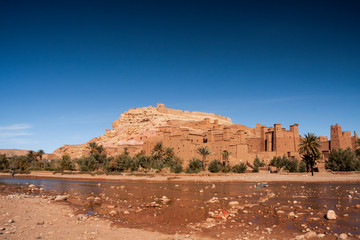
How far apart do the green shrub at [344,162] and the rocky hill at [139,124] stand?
33081 mm

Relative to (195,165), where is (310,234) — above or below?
below

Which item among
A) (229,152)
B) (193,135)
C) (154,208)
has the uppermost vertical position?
(193,135)

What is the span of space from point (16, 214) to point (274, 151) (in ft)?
136

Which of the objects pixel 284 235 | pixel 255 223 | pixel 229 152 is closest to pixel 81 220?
pixel 255 223

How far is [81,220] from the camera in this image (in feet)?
30.4

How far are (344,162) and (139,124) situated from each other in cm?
6040

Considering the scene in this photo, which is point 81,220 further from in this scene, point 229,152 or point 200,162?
point 229,152

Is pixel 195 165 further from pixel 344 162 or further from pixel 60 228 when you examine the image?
pixel 60 228

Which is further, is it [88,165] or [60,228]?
[88,165]

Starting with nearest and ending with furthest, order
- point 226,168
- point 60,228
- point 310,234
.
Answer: point 310,234
point 60,228
point 226,168

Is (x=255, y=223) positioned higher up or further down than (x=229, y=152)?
further down

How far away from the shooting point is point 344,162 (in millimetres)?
33812

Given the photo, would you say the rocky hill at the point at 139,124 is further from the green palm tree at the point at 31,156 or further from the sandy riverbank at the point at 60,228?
the sandy riverbank at the point at 60,228

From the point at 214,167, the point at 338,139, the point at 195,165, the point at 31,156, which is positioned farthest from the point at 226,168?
the point at 31,156
